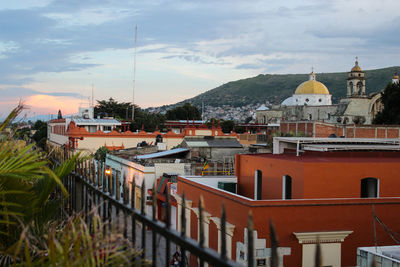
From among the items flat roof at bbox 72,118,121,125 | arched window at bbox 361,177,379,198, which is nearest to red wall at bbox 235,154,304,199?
arched window at bbox 361,177,379,198

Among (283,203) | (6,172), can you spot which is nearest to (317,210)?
(283,203)

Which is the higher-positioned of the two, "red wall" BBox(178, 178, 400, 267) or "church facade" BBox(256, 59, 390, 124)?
"church facade" BBox(256, 59, 390, 124)

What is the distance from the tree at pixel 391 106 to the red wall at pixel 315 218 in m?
40.7

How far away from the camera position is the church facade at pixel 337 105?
282 ft

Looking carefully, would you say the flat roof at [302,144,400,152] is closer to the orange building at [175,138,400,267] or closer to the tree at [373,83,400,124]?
the orange building at [175,138,400,267]

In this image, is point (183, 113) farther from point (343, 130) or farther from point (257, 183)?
point (257, 183)

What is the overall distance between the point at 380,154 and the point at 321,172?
381 centimetres

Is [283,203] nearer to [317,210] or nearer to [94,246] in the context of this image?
[317,210]

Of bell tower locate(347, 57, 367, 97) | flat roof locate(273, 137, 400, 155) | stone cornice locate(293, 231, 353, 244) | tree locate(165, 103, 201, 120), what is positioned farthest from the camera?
tree locate(165, 103, 201, 120)

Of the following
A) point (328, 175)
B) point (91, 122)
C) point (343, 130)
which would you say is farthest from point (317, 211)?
point (91, 122)

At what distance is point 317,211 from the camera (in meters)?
10.4

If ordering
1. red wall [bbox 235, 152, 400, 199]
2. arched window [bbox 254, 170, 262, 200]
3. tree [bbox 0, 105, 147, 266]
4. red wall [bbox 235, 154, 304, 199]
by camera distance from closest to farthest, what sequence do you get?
tree [bbox 0, 105, 147, 266] → red wall [bbox 235, 152, 400, 199] → red wall [bbox 235, 154, 304, 199] → arched window [bbox 254, 170, 262, 200]

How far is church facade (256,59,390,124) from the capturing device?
85812 millimetres

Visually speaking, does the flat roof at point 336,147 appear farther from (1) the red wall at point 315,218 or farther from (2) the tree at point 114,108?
(2) the tree at point 114,108
